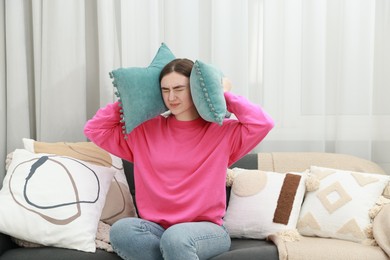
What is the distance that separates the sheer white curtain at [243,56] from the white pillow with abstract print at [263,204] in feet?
1.41

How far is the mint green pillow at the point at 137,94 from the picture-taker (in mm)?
1791

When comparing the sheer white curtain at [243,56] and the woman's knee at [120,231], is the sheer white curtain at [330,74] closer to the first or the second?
the sheer white curtain at [243,56]

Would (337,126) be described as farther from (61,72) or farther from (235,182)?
(61,72)

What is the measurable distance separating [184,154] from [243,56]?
32.7 inches

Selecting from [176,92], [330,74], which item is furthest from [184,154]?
[330,74]

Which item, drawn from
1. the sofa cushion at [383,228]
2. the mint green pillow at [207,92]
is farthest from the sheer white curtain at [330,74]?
the mint green pillow at [207,92]

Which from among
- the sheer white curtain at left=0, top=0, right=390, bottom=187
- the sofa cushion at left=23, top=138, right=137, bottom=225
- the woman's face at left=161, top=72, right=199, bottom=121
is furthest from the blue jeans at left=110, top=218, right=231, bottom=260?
the sheer white curtain at left=0, top=0, right=390, bottom=187

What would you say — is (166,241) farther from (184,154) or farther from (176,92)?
(176,92)

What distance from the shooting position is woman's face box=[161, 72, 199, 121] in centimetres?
180

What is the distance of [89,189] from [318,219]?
93 cm

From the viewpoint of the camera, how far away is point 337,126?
2449mm

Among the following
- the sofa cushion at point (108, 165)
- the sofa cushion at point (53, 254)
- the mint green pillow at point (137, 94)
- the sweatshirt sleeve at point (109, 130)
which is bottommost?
the sofa cushion at point (53, 254)

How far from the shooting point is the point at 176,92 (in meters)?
1.80

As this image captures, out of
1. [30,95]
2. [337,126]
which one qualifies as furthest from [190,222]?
[30,95]
